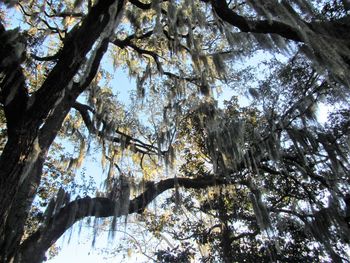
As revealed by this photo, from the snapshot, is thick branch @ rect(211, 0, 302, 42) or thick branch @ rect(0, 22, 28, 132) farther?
thick branch @ rect(211, 0, 302, 42)

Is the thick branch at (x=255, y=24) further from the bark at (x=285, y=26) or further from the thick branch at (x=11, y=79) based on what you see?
the thick branch at (x=11, y=79)

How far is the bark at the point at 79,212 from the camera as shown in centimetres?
401

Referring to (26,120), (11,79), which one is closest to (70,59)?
(11,79)

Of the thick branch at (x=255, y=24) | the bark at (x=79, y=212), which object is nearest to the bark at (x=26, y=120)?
the bark at (x=79, y=212)

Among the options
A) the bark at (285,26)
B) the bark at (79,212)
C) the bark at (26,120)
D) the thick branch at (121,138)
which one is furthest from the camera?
the thick branch at (121,138)

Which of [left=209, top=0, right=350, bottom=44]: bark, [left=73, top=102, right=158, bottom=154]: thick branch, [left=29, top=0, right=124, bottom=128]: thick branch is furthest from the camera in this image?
[left=73, top=102, right=158, bottom=154]: thick branch

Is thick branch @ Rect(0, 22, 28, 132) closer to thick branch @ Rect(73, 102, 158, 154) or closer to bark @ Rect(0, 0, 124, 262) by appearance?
bark @ Rect(0, 0, 124, 262)

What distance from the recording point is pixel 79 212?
4.63 meters

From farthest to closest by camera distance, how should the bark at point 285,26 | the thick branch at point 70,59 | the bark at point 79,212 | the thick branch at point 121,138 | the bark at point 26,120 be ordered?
the thick branch at point 121,138 < the bark at point 285,26 < the bark at point 79,212 < the thick branch at point 70,59 < the bark at point 26,120

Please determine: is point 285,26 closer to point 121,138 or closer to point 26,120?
point 26,120

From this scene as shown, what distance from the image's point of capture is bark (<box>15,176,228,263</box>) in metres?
4.01

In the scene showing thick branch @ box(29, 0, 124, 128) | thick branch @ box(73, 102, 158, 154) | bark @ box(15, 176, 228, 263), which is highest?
thick branch @ box(73, 102, 158, 154)

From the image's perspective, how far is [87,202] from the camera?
15.7 feet

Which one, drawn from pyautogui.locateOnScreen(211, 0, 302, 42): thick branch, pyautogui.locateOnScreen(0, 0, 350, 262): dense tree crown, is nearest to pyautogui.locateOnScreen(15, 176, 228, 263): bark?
pyautogui.locateOnScreen(0, 0, 350, 262): dense tree crown
